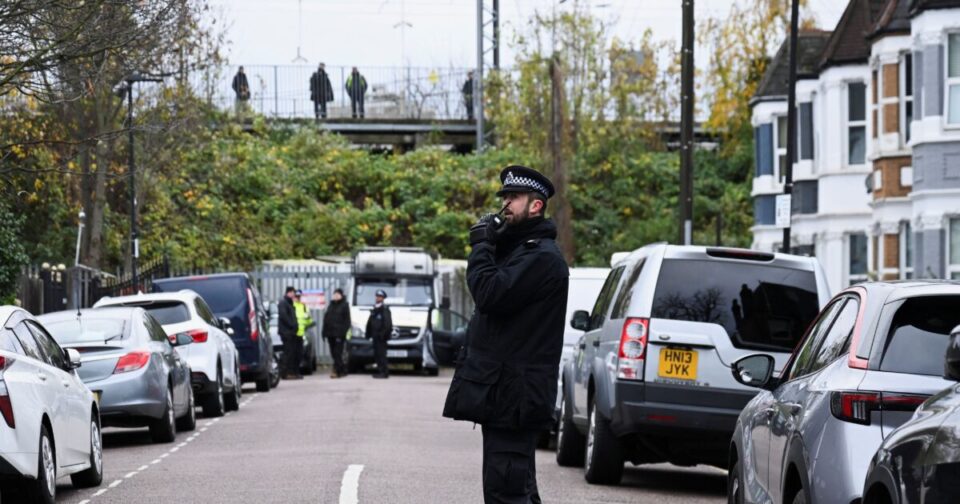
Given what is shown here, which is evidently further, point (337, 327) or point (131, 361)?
point (337, 327)

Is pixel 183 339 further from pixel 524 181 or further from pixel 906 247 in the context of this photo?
pixel 524 181

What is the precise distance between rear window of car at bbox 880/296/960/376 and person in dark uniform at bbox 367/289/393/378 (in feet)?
102

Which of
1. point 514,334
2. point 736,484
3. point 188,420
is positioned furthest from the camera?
point 188,420

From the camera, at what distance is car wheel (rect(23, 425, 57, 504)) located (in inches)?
496

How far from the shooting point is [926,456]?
5.96m

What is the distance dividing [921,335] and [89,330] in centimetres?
1345

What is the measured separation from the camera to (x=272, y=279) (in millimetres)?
48844

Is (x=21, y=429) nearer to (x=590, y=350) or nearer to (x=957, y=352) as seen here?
(x=590, y=350)

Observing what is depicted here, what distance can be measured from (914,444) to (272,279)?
43208 millimetres

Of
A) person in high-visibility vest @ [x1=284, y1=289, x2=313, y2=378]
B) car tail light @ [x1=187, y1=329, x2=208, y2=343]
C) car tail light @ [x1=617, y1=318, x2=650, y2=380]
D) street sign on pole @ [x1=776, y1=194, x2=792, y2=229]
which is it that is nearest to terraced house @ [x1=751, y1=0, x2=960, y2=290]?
street sign on pole @ [x1=776, y1=194, x2=792, y2=229]

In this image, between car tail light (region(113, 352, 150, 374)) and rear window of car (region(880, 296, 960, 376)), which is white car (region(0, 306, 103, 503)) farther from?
rear window of car (region(880, 296, 960, 376))

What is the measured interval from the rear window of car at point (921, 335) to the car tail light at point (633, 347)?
636cm

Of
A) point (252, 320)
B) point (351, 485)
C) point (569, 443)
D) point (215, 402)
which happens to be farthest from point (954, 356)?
point (252, 320)

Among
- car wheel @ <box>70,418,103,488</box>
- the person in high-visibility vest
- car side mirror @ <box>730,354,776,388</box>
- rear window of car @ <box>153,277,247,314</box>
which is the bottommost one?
the person in high-visibility vest
